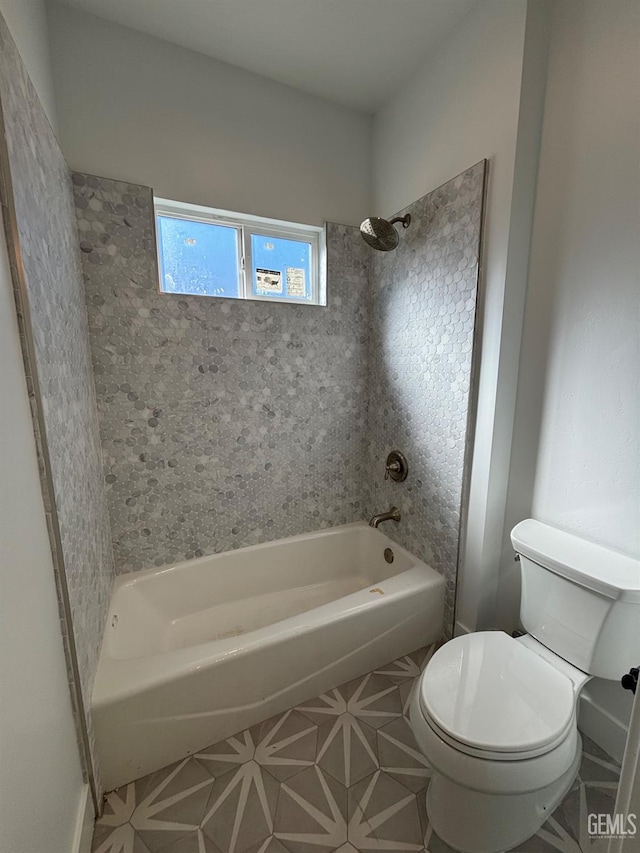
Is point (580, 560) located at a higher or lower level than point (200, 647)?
higher

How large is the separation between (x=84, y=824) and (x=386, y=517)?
60.5 inches

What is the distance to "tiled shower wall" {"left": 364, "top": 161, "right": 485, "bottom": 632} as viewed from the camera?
1504 millimetres

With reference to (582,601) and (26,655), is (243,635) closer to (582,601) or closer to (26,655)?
(26,655)

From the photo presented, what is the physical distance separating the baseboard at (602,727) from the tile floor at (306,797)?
0.12ft

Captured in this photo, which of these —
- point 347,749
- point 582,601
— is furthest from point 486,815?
point 582,601

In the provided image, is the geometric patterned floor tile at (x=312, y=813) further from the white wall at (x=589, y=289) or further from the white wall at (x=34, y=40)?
the white wall at (x=34, y=40)

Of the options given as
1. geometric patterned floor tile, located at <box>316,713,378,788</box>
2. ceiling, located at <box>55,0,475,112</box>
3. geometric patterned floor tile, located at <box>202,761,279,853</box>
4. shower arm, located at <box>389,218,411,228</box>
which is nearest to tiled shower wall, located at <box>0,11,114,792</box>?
geometric patterned floor tile, located at <box>202,761,279,853</box>

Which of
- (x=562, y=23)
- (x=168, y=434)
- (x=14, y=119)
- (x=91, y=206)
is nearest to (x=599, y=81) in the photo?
(x=562, y=23)

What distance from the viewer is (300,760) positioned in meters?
1.25

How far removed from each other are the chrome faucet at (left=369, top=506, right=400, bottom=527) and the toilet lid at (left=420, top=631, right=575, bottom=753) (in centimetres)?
76

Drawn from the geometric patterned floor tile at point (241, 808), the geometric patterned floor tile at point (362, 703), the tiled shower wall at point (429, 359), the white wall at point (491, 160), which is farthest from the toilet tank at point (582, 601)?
the geometric patterned floor tile at point (241, 808)

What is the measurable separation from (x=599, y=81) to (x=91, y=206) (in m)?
1.88

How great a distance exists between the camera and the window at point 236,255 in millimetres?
1716

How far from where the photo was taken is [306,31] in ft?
4.78
